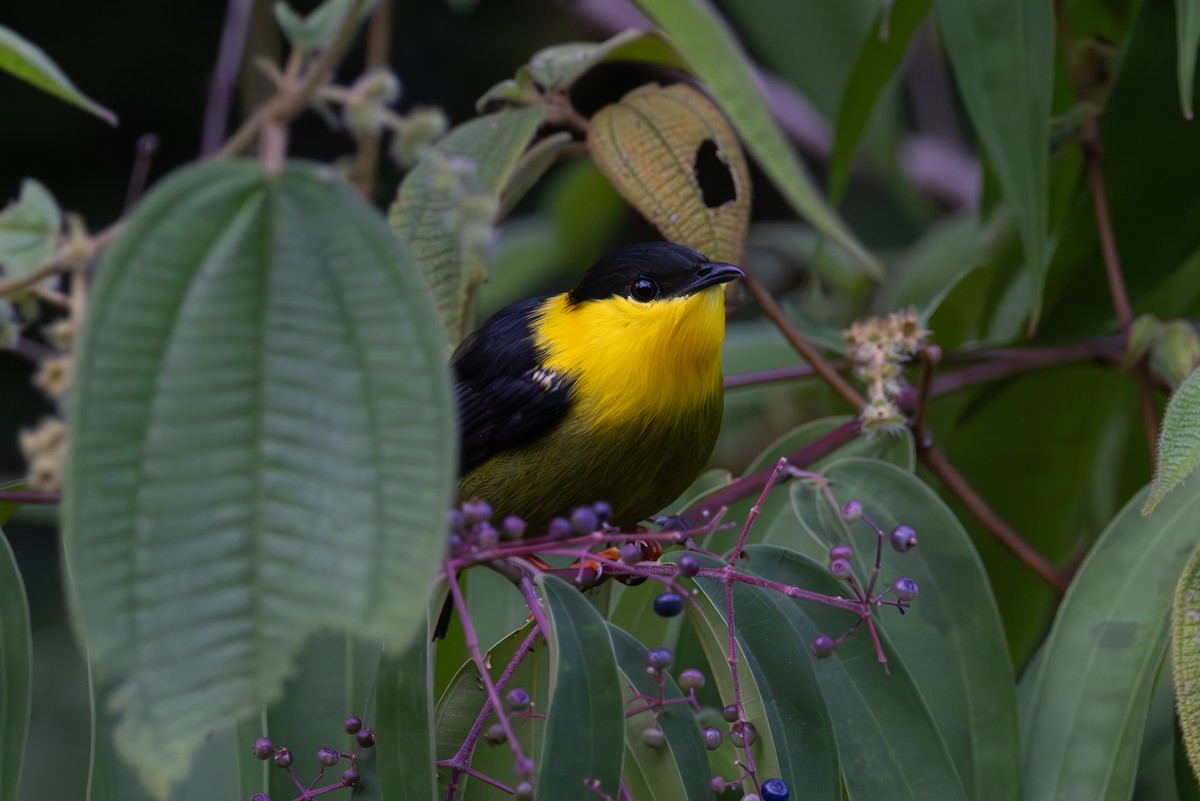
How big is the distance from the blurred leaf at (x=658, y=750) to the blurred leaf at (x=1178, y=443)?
19.9 inches

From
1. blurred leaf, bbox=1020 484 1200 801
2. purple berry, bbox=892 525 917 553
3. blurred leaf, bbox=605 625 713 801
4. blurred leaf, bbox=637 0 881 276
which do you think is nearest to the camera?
blurred leaf, bbox=605 625 713 801

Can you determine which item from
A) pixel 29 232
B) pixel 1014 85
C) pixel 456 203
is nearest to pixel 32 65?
pixel 29 232

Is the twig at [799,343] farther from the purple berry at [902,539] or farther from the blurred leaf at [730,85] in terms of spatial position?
the purple berry at [902,539]

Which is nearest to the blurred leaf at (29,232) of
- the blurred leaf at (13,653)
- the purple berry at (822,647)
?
the blurred leaf at (13,653)

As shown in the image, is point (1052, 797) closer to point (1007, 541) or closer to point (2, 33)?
point (1007, 541)

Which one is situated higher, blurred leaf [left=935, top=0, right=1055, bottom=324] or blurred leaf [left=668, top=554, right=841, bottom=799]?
blurred leaf [left=935, top=0, right=1055, bottom=324]

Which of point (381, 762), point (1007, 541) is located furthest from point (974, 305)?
point (381, 762)

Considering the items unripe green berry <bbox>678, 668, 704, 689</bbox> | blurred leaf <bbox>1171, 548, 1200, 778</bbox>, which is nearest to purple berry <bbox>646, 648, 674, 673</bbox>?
unripe green berry <bbox>678, 668, 704, 689</bbox>

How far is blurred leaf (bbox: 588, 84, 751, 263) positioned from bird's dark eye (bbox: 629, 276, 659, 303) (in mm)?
192

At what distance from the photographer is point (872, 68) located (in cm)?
223

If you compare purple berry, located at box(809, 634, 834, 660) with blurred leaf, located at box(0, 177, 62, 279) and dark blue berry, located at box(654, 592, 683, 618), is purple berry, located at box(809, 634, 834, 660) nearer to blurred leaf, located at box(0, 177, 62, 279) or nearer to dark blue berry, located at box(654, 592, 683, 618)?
dark blue berry, located at box(654, 592, 683, 618)

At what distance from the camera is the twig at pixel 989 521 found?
1919mm

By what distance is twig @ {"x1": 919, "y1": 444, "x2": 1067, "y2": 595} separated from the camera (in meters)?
1.92

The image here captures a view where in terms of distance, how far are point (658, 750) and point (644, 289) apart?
34.9 inches
